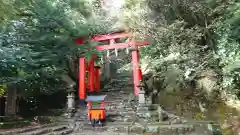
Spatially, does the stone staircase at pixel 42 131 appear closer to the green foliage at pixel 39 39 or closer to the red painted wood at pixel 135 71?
the green foliage at pixel 39 39

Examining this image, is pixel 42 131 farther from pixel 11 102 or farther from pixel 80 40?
pixel 80 40

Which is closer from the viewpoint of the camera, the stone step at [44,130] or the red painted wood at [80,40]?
the stone step at [44,130]

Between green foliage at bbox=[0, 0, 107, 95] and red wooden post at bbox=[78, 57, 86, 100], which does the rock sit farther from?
red wooden post at bbox=[78, 57, 86, 100]

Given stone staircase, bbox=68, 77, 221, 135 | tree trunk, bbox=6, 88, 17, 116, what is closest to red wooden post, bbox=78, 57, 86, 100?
stone staircase, bbox=68, 77, 221, 135

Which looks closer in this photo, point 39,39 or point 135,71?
point 39,39

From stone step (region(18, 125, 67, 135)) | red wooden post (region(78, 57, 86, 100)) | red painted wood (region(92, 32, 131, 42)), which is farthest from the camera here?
red wooden post (region(78, 57, 86, 100))

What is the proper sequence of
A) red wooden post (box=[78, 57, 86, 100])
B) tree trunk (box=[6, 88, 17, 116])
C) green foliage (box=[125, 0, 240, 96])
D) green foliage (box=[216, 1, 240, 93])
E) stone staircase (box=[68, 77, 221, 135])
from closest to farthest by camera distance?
green foliage (box=[216, 1, 240, 93])
green foliage (box=[125, 0, 240, 96])
stone staircase (box=[68, 77, 221, 135])
tree trunk (box=[6, 88, 17, 116])
red wooden post (box=[78, 57, 86, 100])

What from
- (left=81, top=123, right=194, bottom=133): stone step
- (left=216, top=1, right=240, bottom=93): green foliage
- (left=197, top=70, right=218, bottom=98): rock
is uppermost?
(left=216, top=1, right=240, bottom=93): green foliage

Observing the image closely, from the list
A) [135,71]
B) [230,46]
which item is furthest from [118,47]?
[230,46]

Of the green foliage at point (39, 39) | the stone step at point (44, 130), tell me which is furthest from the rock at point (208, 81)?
the green foliage at point (39, 39)

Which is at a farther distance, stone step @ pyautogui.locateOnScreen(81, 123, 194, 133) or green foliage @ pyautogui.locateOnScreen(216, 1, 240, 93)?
stone step @ pyautogui.locateOnScreen(81, 123, 194, 133)

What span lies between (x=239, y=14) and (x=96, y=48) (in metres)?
8.51

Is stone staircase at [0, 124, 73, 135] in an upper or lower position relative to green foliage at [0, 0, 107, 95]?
lower

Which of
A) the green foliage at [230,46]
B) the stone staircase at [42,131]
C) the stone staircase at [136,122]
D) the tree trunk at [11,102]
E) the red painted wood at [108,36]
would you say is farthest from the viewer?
the red painted wood at [108,36]
